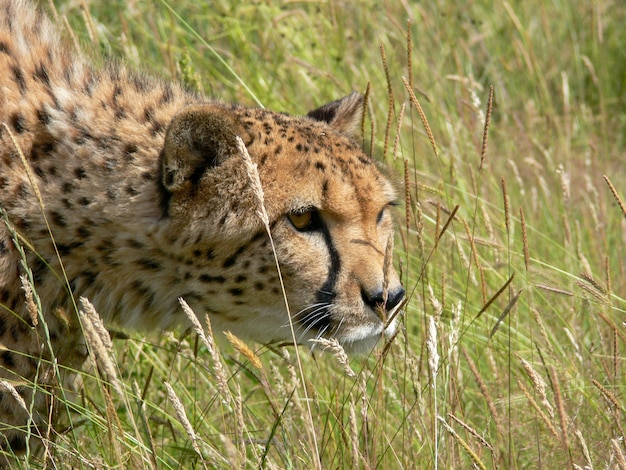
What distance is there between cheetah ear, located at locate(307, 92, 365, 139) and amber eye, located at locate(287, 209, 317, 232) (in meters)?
0.65

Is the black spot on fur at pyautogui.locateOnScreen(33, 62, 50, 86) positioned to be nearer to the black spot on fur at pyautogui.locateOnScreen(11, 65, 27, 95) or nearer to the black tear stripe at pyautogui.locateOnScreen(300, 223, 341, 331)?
the black spot on fur at pyautogui.locateOnScreen(11, 65, 27, 95)

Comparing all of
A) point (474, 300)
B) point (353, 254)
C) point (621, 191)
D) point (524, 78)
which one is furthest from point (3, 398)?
point (524, 78)

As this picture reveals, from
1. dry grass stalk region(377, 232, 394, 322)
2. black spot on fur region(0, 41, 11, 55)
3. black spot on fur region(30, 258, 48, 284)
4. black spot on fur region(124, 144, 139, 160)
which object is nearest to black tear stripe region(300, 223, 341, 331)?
dry grass stalk region(377, 232, 394, 322)

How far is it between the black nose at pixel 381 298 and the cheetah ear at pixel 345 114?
2.69 ft

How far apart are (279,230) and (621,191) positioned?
3135 millimetres

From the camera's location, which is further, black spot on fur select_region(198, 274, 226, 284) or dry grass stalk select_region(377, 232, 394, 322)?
black spot on fur select_region(198, 274, 226, 284)

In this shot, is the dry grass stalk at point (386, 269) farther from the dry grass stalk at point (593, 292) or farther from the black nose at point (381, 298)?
the dry grass stalk at point (593, 292)

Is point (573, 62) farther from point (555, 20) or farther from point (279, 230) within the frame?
point (279, 230)

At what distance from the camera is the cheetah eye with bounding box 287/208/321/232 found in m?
2.99

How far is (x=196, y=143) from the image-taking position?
296 cm

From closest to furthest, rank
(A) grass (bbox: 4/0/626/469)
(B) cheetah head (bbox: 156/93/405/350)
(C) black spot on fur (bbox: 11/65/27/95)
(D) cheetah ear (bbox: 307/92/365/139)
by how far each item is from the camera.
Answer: (A) grass (bbox: 4/0/626/469), (B) cheetah head (bbox: 156/93/405/350), (C) black spot on fur (bbox: 11/65/27/95), (D) cheetah ear (bbox: 307/92/365/139)

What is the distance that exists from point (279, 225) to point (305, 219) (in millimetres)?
82

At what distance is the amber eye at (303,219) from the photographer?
9.82 ft

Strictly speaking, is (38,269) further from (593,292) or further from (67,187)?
(593,292)
